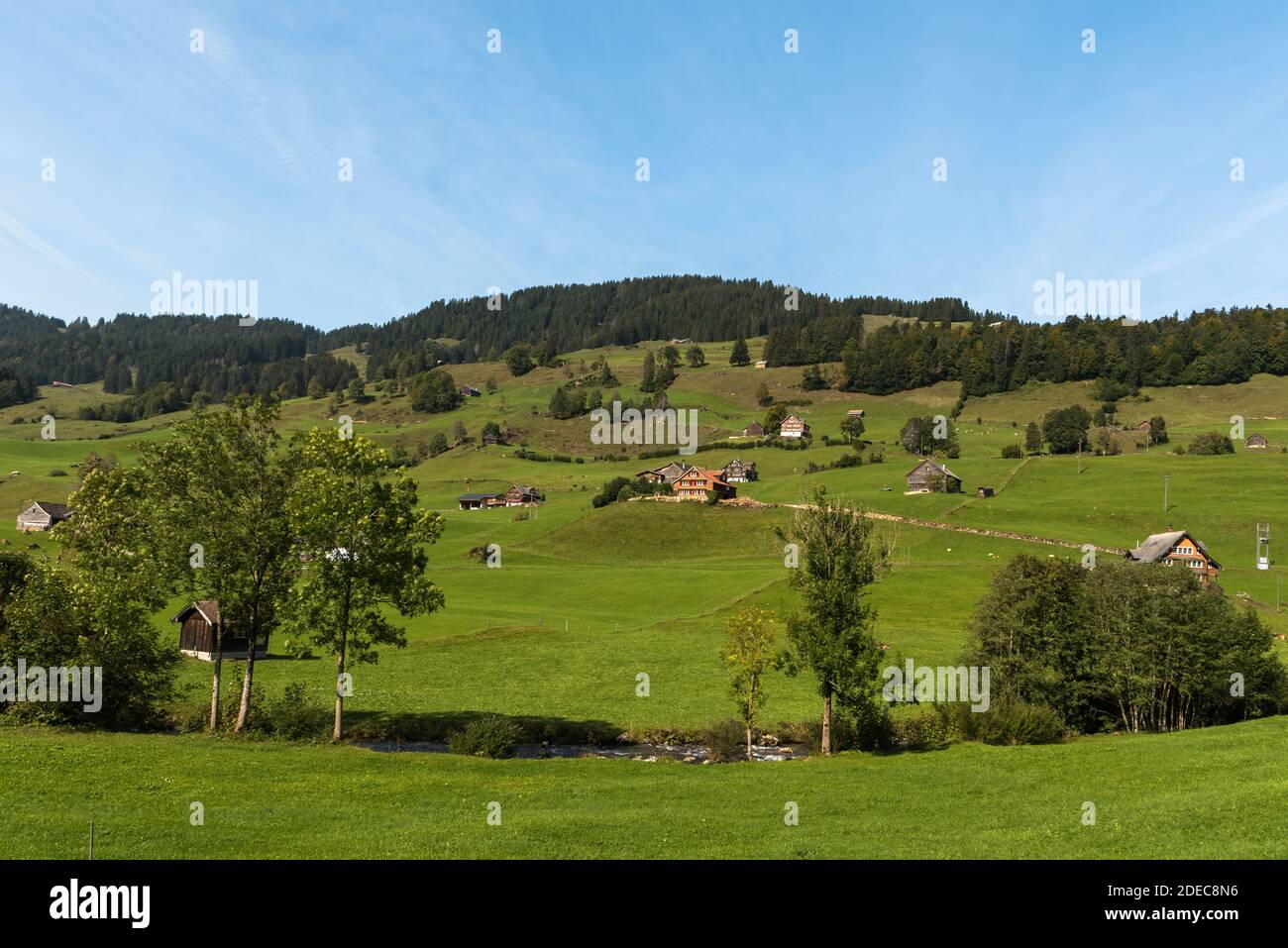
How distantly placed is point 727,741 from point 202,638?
4121 centimetres

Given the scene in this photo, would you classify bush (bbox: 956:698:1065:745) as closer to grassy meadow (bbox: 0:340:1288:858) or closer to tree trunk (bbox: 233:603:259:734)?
grassy meadow (bbox: 0:340:1288:858)

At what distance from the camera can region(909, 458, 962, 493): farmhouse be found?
14000cm

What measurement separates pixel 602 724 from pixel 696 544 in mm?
72266

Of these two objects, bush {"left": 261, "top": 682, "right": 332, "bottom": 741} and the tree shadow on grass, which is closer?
bush {"left": 261, "top": 682, "right": 332, "bottom": 741}

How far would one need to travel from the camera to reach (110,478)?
128 ft

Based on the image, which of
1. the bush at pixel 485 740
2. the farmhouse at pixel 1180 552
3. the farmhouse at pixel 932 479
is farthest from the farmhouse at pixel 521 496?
the bush at pixel 485 740

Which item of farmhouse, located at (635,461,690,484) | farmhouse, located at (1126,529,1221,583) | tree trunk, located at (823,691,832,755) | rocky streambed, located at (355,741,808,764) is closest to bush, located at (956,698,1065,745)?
tree trunk, located at (823,691,832,755)

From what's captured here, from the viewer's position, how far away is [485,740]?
38625 millimetres

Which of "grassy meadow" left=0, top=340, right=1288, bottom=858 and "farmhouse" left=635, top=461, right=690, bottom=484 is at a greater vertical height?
"farmhouse" left=635, top=461, right=690, bottom=484

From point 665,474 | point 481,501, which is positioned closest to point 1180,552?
point 665,474

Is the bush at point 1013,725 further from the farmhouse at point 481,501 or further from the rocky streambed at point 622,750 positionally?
the farmhouse at point 481,501

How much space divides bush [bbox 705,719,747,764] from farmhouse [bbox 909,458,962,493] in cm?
10446

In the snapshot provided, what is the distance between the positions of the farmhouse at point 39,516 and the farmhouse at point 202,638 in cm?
8884
